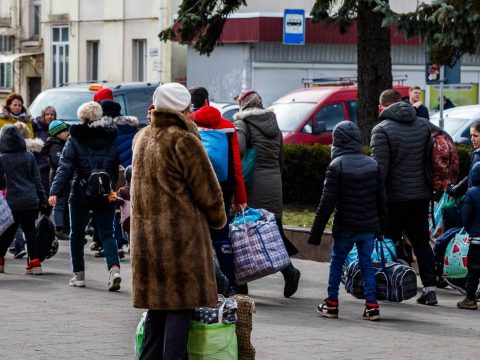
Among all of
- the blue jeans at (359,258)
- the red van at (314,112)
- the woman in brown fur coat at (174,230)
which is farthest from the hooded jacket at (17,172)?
the red van at (314,112)

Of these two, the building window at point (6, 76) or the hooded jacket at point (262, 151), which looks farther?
the building window at point (6, 76)

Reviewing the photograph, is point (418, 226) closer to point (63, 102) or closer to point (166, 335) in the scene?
point (166, 335)

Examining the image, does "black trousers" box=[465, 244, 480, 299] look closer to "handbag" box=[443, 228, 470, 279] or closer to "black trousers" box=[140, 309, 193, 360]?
"handbag" box=[443, 228, 470, 279]

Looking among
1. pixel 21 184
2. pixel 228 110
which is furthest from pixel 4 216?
pixel 228 110

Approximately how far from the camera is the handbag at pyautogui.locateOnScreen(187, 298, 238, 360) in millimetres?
7473

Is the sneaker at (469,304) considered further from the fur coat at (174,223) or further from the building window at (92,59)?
the building window at (92,59)

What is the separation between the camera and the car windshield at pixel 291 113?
2572 centimetres

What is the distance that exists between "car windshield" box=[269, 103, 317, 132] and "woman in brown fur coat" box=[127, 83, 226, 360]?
18.2m

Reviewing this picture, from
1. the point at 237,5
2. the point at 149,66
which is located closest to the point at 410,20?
the point at 237,5

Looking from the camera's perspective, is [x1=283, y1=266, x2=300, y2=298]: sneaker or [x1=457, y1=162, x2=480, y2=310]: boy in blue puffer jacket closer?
[x1=457, y1=162, x2=480, y2=310]: boy in blue puffer jacket

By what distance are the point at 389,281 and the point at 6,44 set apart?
43823mm

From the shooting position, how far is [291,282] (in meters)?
12.7

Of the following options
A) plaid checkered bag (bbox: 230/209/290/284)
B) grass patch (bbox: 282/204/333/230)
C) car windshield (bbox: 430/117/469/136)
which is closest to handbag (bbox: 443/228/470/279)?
plaid checkered bag (bbox: 230/209/290/284)

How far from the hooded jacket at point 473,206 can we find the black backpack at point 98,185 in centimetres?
306
